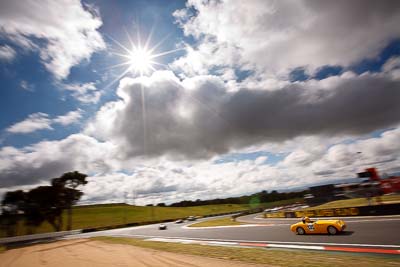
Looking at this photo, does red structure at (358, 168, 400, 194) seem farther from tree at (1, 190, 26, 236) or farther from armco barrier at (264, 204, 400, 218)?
tree at (1, 190, 26, 236)

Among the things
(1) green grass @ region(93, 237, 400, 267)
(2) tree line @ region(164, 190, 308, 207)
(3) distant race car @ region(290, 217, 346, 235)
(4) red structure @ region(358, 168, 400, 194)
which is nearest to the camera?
(1) green grass @ region(93, 237, 400, 267)

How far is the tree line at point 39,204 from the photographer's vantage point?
56.8m

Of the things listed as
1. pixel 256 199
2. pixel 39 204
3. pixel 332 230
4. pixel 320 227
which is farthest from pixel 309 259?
pixel 256 199

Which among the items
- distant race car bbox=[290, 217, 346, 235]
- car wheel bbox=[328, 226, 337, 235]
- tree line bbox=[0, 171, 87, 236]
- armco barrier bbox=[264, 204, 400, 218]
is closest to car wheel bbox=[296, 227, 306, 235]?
distant race car bbox=[290, 217, 346, 235]

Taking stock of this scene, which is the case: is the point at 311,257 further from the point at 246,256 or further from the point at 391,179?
the point at 391,179

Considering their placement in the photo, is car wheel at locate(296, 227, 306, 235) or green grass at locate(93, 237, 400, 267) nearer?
green grass at locate(93, 237, 400, 267)

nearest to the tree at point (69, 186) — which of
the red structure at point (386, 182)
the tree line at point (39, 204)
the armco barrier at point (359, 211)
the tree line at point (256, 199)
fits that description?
the tree line at point (39, 204)

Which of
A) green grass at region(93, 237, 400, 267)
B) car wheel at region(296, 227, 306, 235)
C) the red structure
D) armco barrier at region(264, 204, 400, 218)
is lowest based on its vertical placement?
green grass at region(93, 237, 400, 267)

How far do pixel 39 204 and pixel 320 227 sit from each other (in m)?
62.0

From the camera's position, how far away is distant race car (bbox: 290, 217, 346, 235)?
16.6 m

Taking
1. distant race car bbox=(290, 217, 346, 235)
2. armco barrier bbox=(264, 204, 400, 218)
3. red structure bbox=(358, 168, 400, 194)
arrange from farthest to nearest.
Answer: red structure bbox=(358, 168, 400, 194) < armco barrier bbox=(264, 204, 400, 218) < distant race car bbox=(290, 217, 346, 235)

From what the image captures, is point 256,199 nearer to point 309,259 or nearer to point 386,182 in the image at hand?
point 386,182

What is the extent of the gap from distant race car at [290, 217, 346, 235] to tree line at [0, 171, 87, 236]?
2270 inches

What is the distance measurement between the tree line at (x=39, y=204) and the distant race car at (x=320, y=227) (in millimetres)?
57646
